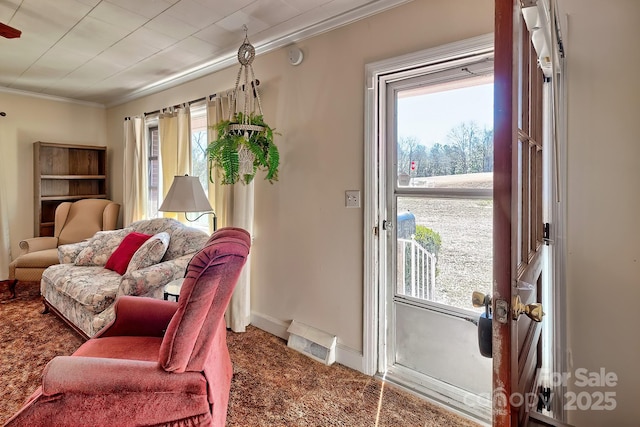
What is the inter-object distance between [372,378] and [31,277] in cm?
375

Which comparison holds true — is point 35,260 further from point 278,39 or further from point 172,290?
point 278,39

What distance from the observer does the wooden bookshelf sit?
14.1 ft

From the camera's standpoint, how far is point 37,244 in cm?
386

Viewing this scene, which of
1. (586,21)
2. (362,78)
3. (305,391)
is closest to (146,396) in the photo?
(305,391)

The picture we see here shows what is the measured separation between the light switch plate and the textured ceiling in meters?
1.15

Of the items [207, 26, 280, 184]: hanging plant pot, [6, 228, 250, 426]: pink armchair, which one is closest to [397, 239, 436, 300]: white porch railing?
[207, 26, 280, 184]: hanging plant pot

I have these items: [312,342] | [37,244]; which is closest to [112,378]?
[312,342]

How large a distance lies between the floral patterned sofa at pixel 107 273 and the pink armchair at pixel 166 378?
123cm

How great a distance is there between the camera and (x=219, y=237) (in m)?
1.42

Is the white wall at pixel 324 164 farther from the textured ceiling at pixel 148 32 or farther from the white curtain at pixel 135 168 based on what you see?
the white curtain at pixel 135 168

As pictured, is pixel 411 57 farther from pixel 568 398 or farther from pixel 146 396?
pixel 146 396

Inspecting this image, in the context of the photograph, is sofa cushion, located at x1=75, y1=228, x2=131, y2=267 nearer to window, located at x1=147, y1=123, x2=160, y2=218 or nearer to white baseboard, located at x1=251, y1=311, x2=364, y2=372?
window, located at x1=147, y1=123, x2=160, y2=218

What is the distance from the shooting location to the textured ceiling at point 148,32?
214 cm

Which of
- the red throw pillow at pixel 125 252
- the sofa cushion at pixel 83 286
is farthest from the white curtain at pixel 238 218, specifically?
the sofa cushion at pixel 83 286
